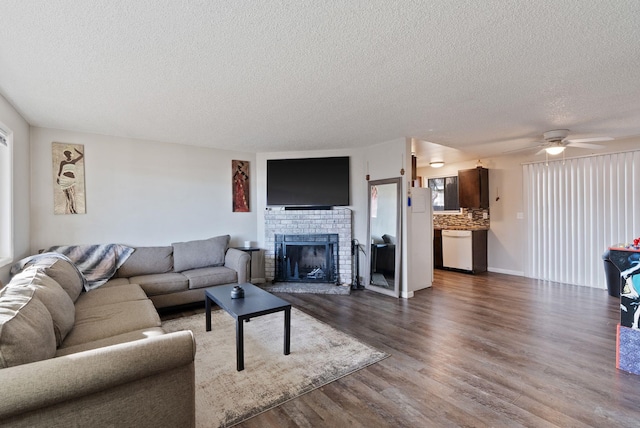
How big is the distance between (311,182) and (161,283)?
8.74ft

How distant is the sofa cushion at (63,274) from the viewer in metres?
2.40

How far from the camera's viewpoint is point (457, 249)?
5.82 m

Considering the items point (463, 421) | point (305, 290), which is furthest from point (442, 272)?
point (463, 421)

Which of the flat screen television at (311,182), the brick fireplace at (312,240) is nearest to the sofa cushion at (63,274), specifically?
the brick fireplace at (312,240)

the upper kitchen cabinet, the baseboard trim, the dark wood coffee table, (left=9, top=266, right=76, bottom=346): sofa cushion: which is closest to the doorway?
the dark wood coffee table

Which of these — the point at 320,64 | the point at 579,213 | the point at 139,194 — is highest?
the point at 320,64

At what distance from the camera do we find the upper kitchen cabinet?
5.72 meters

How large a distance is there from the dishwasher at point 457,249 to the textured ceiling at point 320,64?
2.62 metres

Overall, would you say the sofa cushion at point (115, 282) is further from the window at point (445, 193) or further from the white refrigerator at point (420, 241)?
the window at point (445, 193)

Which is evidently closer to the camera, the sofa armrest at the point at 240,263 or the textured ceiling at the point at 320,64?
the textured ceiling at the point at 320,64

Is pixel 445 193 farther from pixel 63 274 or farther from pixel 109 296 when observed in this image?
pixel 63 274

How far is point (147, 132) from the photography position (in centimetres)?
382

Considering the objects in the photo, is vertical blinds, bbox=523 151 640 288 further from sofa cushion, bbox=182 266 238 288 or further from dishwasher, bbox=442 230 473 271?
sofa cushion, bbox=182 266 238 288

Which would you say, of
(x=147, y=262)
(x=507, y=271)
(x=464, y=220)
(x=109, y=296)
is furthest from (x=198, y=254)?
(x=507, y=271)
